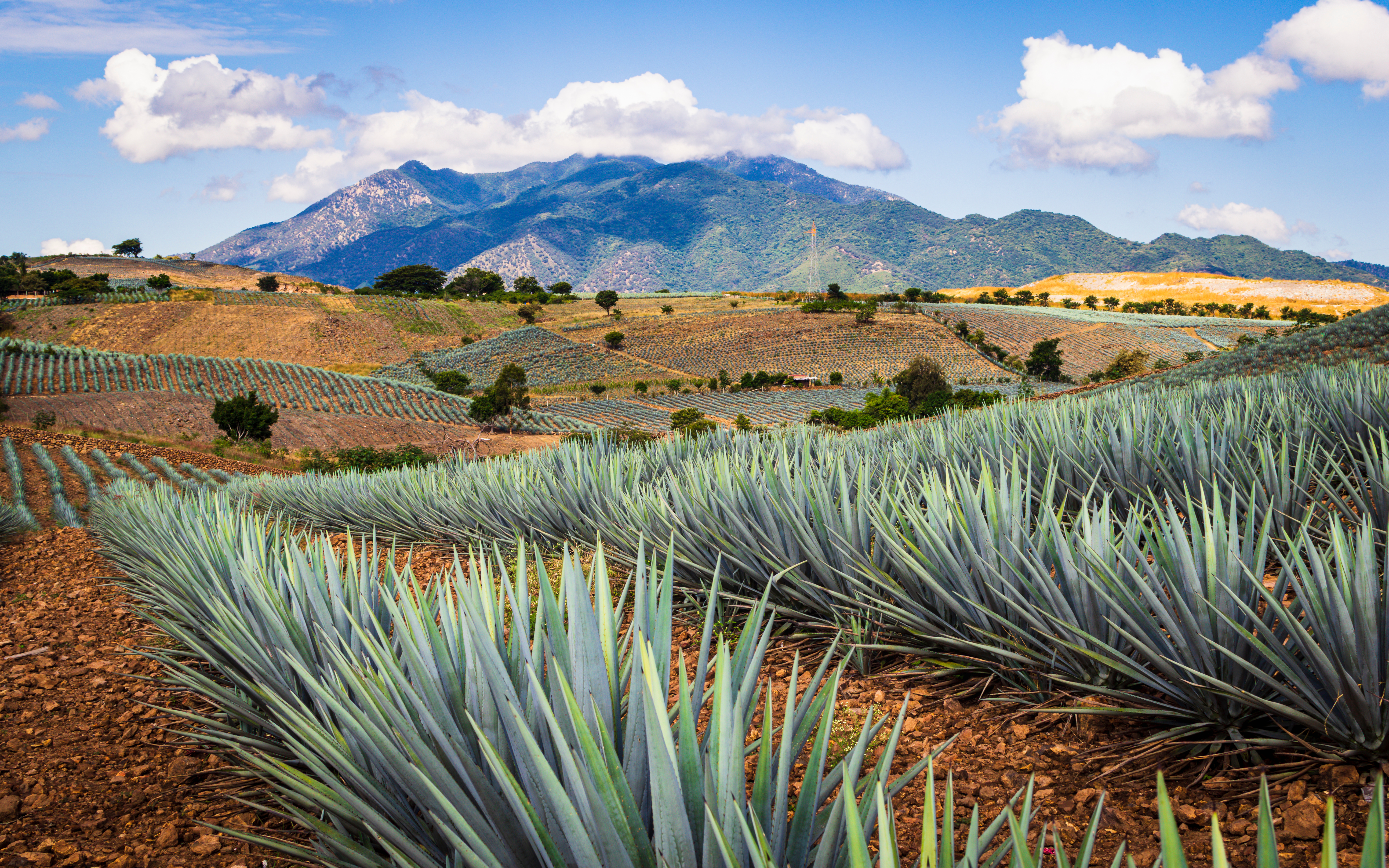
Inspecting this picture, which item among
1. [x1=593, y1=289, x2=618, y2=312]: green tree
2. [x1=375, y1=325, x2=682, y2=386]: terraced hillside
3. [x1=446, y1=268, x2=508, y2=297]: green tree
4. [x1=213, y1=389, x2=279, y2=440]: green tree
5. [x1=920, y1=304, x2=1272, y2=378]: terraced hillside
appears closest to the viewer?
[x1=213, y1=389, x2=279, y2=440]: green tree

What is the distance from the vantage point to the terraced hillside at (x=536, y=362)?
64188 mm

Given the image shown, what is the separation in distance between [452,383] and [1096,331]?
62.8 metres

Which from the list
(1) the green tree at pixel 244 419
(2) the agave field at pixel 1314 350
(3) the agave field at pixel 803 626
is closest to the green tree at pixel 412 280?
(1) the green tree at pixel 244 419

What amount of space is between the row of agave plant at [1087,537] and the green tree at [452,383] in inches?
1913

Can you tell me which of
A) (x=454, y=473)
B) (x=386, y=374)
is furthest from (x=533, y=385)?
(x=454, y=473)

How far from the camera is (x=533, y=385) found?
6206 centimetres

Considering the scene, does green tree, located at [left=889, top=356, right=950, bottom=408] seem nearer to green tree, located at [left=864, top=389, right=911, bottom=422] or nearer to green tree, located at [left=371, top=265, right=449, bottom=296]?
green tree, located at [left=864, top=389, right=911, bottom=422]

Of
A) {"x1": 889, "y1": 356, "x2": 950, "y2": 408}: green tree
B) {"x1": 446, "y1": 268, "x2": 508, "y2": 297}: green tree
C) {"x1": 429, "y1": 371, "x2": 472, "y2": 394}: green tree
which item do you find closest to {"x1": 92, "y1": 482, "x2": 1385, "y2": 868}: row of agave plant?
{"x1": 889, "y1": 356, "x2": 950, "y2": 408}: green tree

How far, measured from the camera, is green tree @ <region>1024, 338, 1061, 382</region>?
5850cm

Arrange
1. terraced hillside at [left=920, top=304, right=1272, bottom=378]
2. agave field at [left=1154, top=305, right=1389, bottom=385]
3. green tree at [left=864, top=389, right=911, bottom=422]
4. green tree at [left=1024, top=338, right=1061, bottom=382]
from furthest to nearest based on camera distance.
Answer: terraced hillside at [left=920, top=304, right=1272, bottom=378] < green tree at [left=1024, top=338, right=1061, bottom=382] < green tree at [left=864, top=389, right=911, bottom=422] < agave field at [left=1154, top=305, right=1389, bottom=385]

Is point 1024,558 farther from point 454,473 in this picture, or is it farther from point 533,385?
point 533,385

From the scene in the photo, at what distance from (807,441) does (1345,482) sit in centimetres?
242

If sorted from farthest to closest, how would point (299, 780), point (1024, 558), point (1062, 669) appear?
point (1062, 669), point (1024, 558), point (299, 780)

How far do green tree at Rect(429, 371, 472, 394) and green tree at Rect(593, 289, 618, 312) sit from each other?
36.0 meters
